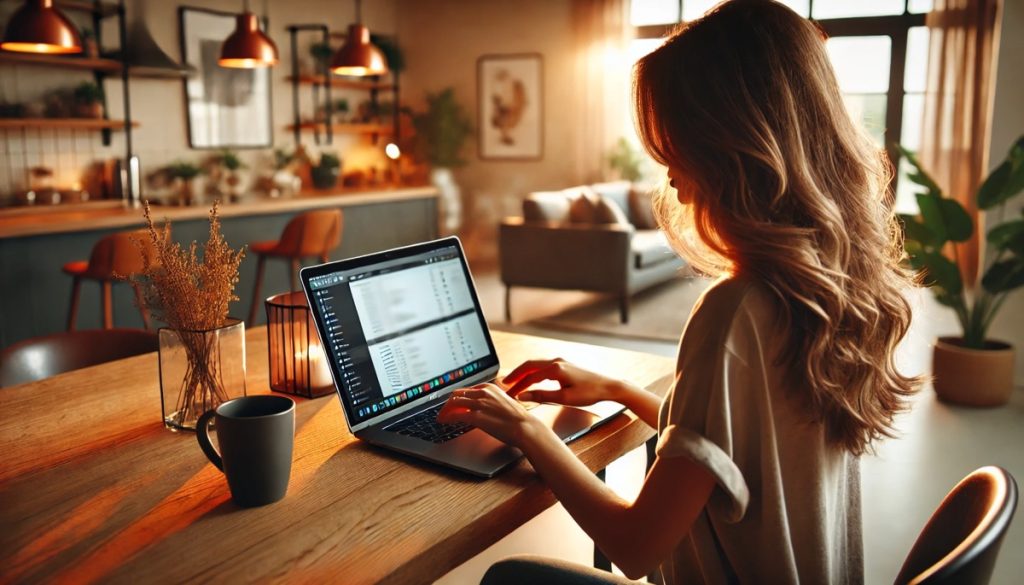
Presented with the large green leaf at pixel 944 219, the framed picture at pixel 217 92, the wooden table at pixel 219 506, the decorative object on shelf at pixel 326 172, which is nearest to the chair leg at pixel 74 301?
the framed picture at pixel 217 92

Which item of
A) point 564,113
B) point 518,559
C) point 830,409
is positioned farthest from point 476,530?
point 564,113

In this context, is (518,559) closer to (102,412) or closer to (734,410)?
(734,410)

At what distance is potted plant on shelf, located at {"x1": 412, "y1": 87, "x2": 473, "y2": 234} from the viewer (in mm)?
7758

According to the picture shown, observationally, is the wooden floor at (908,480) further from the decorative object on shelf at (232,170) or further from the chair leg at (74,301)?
the decorative object on shelf at (232,170)

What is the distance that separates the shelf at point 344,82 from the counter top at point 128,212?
1270 mm

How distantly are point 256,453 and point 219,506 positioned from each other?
0.30 ft

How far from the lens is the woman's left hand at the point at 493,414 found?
108cm

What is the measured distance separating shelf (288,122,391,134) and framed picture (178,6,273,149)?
368mm

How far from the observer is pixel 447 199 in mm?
7672

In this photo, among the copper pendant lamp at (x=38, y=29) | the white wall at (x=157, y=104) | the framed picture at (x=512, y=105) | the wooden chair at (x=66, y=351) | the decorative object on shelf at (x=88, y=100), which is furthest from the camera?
the framed picture at (x=512, y=105)

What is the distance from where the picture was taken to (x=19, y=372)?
1.77 meters

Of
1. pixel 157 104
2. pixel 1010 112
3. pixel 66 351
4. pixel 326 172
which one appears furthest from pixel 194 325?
pixel 326 172

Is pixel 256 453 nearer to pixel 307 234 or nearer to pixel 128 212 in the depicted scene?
pixel 307 234

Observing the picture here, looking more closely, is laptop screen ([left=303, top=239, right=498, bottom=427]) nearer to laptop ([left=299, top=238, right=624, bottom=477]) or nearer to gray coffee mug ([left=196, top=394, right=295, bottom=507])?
laptop ([left=299, top=238, right=624, bottom=477])
